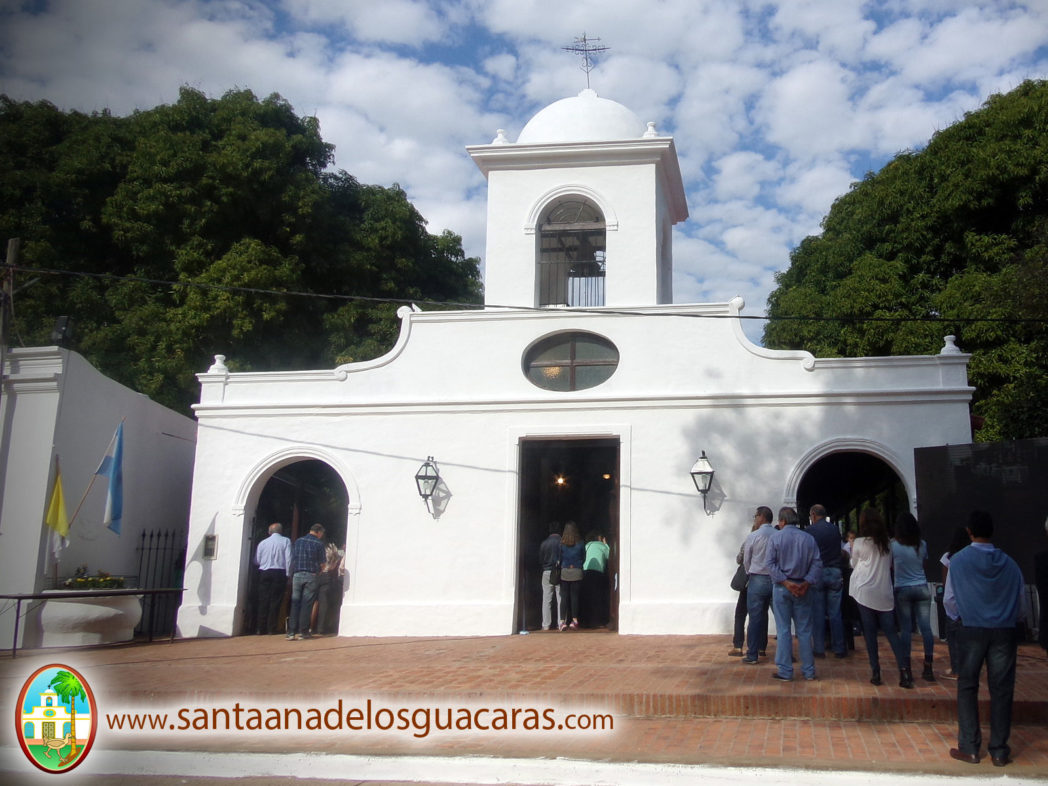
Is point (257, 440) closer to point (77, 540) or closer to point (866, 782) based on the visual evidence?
point (77, 540)

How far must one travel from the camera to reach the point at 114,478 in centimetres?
1349

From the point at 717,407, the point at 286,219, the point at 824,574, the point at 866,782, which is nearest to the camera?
the point at 866,782

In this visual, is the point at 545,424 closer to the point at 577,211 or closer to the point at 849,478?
the point at 577,211

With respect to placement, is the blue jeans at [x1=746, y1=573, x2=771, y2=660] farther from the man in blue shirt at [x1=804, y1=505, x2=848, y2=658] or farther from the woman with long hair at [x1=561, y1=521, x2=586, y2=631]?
the woman with long hair at [x1=561, y1=521, x2=586, y2=631]

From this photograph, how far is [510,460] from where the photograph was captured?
44.5 feet

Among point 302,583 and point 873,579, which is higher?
point 873,579

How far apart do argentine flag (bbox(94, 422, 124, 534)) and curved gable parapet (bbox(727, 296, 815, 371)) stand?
30.7ft

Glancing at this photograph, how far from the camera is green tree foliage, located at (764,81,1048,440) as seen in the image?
1717cm

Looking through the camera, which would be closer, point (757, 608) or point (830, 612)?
point (757, 608)

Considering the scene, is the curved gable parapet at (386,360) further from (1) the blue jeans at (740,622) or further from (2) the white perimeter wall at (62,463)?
(1) the blue jeans at (740,622)

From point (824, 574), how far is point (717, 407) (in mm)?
3922

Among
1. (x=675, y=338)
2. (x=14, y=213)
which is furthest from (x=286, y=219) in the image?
(x=675, y=338)

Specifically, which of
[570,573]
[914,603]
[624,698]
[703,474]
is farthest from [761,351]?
[624,698]

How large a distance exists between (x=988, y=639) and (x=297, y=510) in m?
11.9
